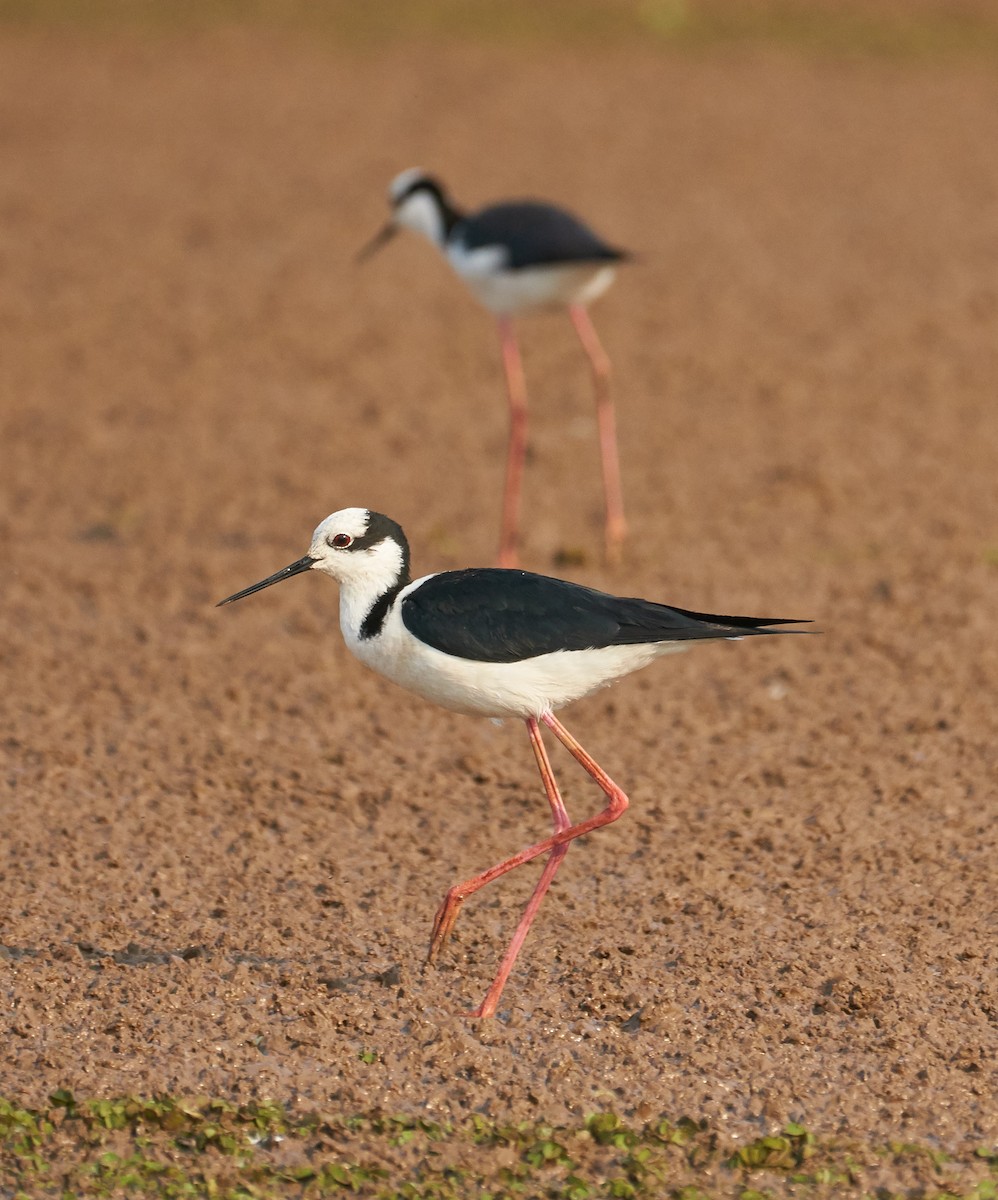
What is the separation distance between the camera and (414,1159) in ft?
11.7

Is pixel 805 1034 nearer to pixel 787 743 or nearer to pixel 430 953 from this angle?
pixel 430 953

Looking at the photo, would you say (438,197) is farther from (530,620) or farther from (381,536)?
(530,620)

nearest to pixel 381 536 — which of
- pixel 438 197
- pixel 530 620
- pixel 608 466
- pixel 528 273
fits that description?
pixel 530 620

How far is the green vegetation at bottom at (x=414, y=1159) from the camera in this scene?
11.4ft

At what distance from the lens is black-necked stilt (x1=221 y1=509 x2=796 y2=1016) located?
4129mm

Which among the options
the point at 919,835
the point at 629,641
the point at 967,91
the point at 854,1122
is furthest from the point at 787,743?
the point at 967,91

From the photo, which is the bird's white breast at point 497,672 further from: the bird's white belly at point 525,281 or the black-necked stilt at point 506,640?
the bird's white belly at point 525,281

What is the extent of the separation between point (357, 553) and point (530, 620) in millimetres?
487

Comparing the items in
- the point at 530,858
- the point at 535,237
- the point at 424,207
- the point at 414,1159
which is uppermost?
the point at 424,207

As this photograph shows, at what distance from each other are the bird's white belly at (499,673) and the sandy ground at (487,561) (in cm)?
64

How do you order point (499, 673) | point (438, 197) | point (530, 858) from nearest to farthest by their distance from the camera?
point (499, 673) < point (530, 858) < point (438, 197)

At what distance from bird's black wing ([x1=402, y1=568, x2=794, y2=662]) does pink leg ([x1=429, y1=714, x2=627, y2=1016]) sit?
22 centimetres

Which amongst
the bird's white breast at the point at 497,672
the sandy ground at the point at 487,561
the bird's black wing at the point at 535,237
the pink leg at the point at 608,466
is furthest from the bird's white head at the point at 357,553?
the bird's black wing at the point at 535,237

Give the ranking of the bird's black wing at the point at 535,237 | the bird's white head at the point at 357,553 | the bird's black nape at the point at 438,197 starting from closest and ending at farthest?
the bird's white head at the point at 357,553 → the bird's black wing at the point at 535,237 → the bird's black nape at the point at 438,197
